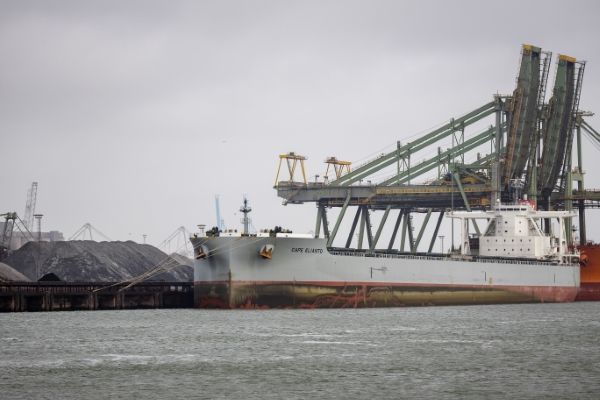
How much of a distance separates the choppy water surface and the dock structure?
12.8 feet

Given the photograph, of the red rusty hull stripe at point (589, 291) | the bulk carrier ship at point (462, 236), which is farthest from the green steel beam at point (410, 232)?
the red rusty hull stripe at point (589, 291)

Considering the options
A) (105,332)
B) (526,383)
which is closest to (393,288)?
(105,332)

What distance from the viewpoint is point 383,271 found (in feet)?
185

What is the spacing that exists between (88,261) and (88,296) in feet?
130

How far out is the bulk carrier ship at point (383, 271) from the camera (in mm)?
52094

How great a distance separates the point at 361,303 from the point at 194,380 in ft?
92.2

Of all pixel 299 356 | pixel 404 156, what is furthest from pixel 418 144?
pixel 299 356

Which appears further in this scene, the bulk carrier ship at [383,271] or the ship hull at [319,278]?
the bulk carrier ship at [383,271]

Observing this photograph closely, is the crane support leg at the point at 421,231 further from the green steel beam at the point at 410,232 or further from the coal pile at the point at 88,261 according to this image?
the coal pile at the point at 88,261

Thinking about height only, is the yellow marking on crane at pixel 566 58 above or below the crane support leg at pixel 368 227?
above

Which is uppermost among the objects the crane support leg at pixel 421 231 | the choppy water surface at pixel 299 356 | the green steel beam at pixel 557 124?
the green steel beam at pixel 557 124

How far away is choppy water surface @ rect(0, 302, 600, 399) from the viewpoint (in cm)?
2688

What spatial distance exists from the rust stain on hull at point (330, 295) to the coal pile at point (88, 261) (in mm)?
34745

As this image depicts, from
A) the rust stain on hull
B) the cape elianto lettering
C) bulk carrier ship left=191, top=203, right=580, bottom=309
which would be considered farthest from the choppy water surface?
the cape elianto lettering
